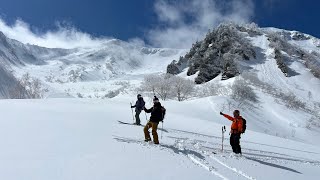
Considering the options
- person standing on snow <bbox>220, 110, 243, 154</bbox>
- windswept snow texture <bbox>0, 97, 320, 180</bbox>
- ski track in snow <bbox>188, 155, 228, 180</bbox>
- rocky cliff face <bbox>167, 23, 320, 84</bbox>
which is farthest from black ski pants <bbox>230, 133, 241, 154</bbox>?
A: rocky cliff face <bbox>167, 23, 320, 84</bbox>

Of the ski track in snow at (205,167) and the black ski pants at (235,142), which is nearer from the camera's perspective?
the ski track in snow at (205,167)

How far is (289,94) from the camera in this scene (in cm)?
7919

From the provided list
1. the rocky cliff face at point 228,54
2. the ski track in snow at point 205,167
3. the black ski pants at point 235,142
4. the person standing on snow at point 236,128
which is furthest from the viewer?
the rocky cliff face at point 228,54

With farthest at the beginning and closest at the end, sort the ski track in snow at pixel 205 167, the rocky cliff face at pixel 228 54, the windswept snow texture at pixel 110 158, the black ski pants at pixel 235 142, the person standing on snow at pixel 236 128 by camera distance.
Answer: the rocky cliff face at pixel 228 54
the black ski pants at pixel 235 142
the person standing on snow at pixel 236 128
the ski track in snow at pixel 205 167
the windswept snow texture at pixel 110 158

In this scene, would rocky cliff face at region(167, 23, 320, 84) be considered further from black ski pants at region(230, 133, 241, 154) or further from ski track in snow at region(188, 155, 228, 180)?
ski track in snow at region(188, 155, 228, 180)

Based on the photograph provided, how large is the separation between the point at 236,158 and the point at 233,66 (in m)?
72.1

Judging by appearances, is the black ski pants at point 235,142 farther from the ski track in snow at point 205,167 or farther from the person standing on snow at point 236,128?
the ski track in snow at point 205,167

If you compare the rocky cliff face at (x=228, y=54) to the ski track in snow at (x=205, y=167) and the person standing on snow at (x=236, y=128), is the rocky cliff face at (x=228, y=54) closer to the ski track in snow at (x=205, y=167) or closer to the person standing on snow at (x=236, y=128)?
the person standing on snow at (x=236, y=128)

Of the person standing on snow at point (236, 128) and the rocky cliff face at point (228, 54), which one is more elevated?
the rocky cliff face at point (228, 54)

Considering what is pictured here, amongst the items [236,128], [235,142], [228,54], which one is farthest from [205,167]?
[228,54]

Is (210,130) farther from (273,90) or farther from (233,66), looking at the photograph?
(233,66)

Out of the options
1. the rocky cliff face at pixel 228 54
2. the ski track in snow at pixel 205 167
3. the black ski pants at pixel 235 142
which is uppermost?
the rocky cliff face at pixel 228 54

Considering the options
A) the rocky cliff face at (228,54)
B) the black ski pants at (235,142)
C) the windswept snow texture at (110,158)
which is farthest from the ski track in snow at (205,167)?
the rocky cliff face at (228,54)

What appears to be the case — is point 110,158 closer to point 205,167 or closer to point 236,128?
point 205,167
